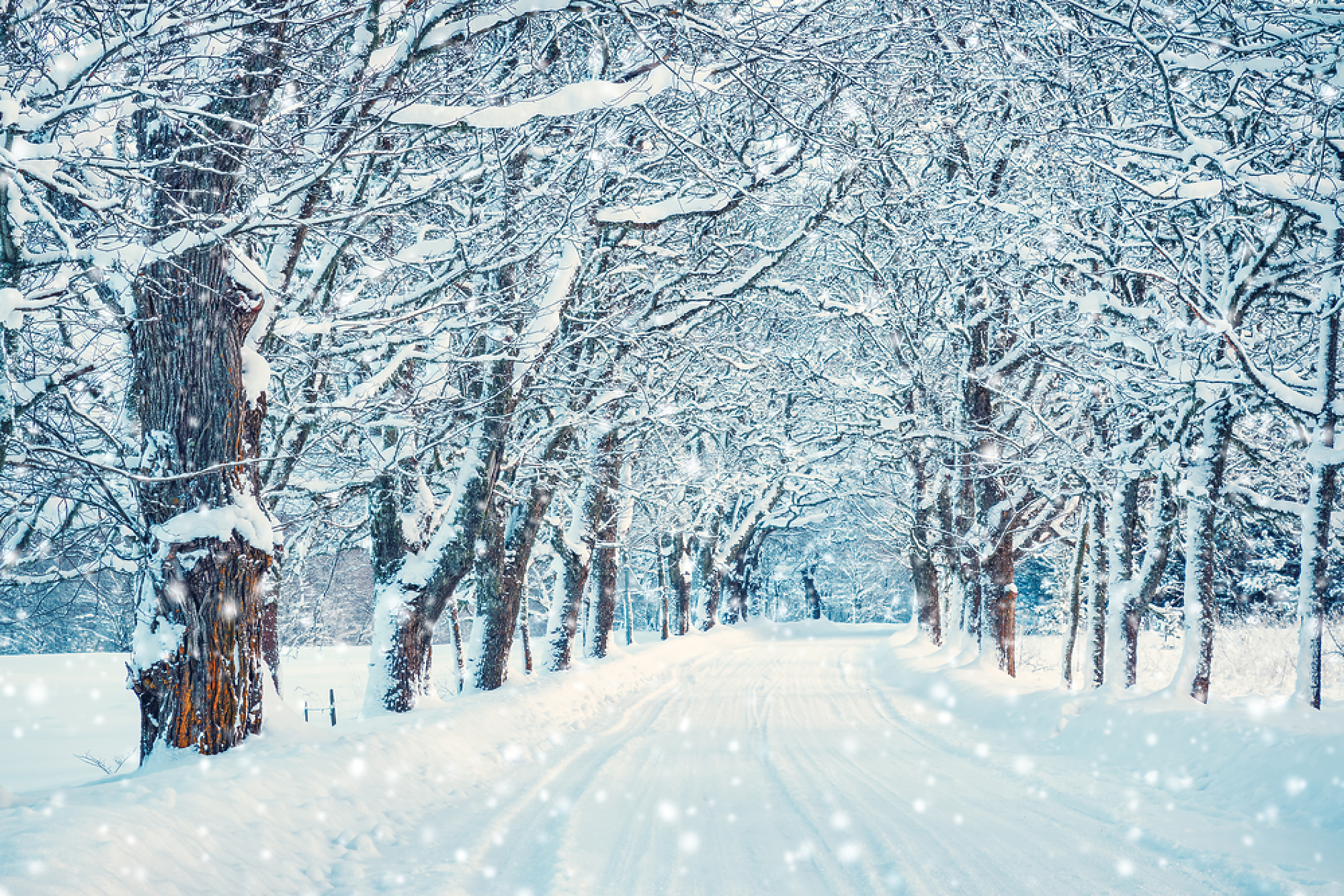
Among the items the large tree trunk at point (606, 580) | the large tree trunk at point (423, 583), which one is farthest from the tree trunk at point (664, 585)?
the large tree trunk at point (423, 583)

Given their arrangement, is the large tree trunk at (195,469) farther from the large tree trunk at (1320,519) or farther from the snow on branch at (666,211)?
the large tree trunk at (1320,519)

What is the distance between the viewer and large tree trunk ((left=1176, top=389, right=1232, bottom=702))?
838 cm

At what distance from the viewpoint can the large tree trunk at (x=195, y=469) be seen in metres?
5.27

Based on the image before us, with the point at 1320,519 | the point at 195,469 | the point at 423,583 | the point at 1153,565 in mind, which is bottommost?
the point at 423,583

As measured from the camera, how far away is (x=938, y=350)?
17.7 m

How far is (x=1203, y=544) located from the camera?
28.3 ft

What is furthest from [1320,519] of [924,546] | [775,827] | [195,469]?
[924,546]

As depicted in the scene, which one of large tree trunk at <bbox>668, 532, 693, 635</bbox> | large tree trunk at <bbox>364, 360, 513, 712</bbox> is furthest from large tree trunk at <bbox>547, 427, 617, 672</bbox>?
large tree trunk at <bbox>668, 532, 693, 635</bbox>

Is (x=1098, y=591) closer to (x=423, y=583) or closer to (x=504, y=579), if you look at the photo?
(x=504, y=579)

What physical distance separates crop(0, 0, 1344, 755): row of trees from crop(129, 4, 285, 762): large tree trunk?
1.1 inches

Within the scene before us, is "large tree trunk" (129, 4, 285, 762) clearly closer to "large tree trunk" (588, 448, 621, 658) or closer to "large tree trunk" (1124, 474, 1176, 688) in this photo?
"large tree trunk" (1124, 474, 1176, 688)

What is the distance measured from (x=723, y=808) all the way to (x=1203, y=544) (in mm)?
6552

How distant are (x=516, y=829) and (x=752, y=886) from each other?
191 centimetres

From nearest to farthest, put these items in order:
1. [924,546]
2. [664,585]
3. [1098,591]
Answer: [1098,591] → [924,546] → [664,585]
